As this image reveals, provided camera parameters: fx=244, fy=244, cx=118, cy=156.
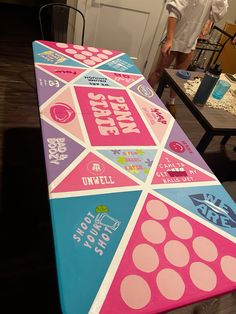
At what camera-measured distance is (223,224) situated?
2.68ft

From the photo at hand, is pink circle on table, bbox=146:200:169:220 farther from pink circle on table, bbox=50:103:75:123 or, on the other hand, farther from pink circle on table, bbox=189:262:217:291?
pink circle on table, bbox=50:103:75:123

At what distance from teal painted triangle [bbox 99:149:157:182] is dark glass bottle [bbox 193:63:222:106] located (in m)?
0.62

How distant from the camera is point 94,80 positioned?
52.6 inches

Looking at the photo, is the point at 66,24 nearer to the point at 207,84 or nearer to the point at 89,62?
the point at 89,62

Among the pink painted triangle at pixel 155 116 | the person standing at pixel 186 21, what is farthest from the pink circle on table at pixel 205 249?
the person standing at pixel 186 21

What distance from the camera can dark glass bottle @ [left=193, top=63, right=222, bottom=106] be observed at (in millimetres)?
1298

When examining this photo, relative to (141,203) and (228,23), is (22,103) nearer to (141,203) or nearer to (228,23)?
(141,203)

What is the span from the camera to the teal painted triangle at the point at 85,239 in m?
0.58

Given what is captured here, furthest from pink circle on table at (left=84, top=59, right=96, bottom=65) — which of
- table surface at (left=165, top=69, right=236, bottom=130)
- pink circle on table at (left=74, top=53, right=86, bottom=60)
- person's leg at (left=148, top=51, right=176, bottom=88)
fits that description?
person's leg at (left=148, top=51, right=176, bottom=88)

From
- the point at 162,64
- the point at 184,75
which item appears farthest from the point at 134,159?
the point at 162,64

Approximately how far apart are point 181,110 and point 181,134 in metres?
1.90

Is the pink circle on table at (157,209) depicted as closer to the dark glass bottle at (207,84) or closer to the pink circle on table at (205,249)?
the pink circle on table at (205,249)

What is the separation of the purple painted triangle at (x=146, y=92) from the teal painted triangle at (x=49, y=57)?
0.34 metres

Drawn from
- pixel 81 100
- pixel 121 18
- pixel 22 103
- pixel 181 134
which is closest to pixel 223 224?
pixel 181 134
